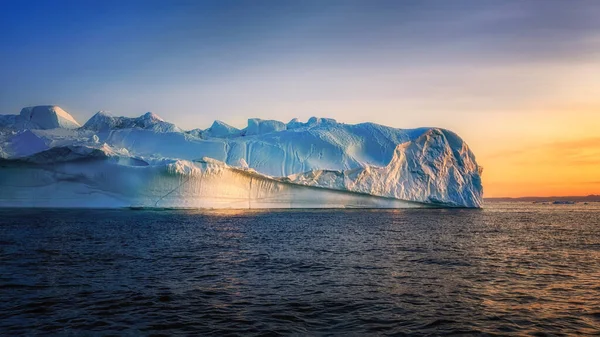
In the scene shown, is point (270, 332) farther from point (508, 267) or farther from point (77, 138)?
point (77, 138)

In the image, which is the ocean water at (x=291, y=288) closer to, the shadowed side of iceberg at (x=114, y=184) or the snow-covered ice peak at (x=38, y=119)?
the shadowed side of iceberg at (x=114, y=184)

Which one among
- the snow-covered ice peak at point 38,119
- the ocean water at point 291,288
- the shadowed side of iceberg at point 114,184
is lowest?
the ocean water at point 291,288

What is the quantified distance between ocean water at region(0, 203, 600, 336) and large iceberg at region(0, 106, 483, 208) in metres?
19.8

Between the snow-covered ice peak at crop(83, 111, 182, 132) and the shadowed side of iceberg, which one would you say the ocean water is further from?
the snow-covered ice peak at crop(83, 111, 182, 132)

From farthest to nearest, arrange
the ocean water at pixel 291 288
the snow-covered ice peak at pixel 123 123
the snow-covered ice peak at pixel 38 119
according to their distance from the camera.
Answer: the snow-covered ice peak at pixel 123 123 < the snow-covered ice peak at pixel 38 119 < the ocean water at pixel 291 288

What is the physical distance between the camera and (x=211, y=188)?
39.6 m

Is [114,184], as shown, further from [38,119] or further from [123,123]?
[38,119]

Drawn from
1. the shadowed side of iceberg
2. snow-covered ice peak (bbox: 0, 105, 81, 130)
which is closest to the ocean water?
the shadowed side of iceberg

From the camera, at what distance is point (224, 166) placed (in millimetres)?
40000

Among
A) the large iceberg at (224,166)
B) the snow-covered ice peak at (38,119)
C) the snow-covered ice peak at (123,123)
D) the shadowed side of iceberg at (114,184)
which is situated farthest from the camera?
the snow-covered ice peak at (123,123)

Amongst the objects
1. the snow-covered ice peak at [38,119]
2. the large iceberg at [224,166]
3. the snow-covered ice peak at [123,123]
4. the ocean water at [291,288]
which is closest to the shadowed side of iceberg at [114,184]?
the large iceberg at [224,166]

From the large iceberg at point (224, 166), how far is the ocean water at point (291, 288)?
1981 cm

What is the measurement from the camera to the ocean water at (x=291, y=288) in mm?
7309

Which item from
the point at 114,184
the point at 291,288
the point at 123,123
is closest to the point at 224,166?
the point at 114,184
